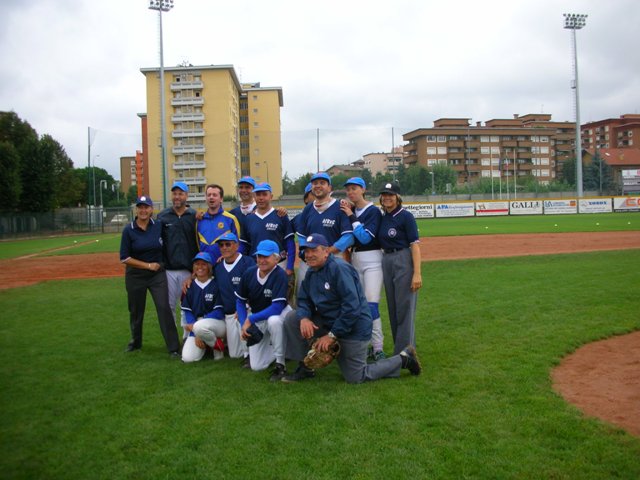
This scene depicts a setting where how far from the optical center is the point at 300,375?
529cm

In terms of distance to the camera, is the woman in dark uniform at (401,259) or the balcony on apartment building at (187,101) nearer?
the woman in dark uniform at (401,259)

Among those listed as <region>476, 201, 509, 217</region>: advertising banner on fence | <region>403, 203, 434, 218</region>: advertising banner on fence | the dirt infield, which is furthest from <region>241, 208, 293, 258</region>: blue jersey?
<region>476, 201, 509, 217</region>: advertising banner on fence

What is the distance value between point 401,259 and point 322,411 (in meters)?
1.97

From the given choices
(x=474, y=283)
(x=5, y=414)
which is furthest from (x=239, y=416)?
(x=474, y=283)

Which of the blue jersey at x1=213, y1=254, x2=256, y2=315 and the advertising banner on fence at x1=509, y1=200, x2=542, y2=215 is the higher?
the advertising banner on fence at x1=509, y1=200, x2=542, y2=215

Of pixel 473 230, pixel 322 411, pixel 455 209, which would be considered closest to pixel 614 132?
pixel 455 209

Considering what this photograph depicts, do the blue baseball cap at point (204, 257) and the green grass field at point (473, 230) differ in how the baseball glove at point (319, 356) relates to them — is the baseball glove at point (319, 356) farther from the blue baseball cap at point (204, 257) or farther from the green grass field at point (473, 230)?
the green grass field at point (473, 230)

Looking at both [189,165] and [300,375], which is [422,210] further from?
[300,375]

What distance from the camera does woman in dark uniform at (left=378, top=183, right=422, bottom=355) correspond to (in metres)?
5.61

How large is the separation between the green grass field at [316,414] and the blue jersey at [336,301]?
55cm

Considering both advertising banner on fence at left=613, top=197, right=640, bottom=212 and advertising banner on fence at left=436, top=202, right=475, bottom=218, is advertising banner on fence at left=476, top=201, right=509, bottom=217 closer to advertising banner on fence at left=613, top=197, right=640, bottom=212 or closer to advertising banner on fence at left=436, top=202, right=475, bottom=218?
advertising banner on fence at left=436, top=202, right=475, bottom=218

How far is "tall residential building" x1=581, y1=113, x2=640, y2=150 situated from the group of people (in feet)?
346

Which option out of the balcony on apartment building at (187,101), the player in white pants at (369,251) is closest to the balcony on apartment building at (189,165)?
the balcony on apartment building at (187,101)

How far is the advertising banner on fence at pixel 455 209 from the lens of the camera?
4322cm
